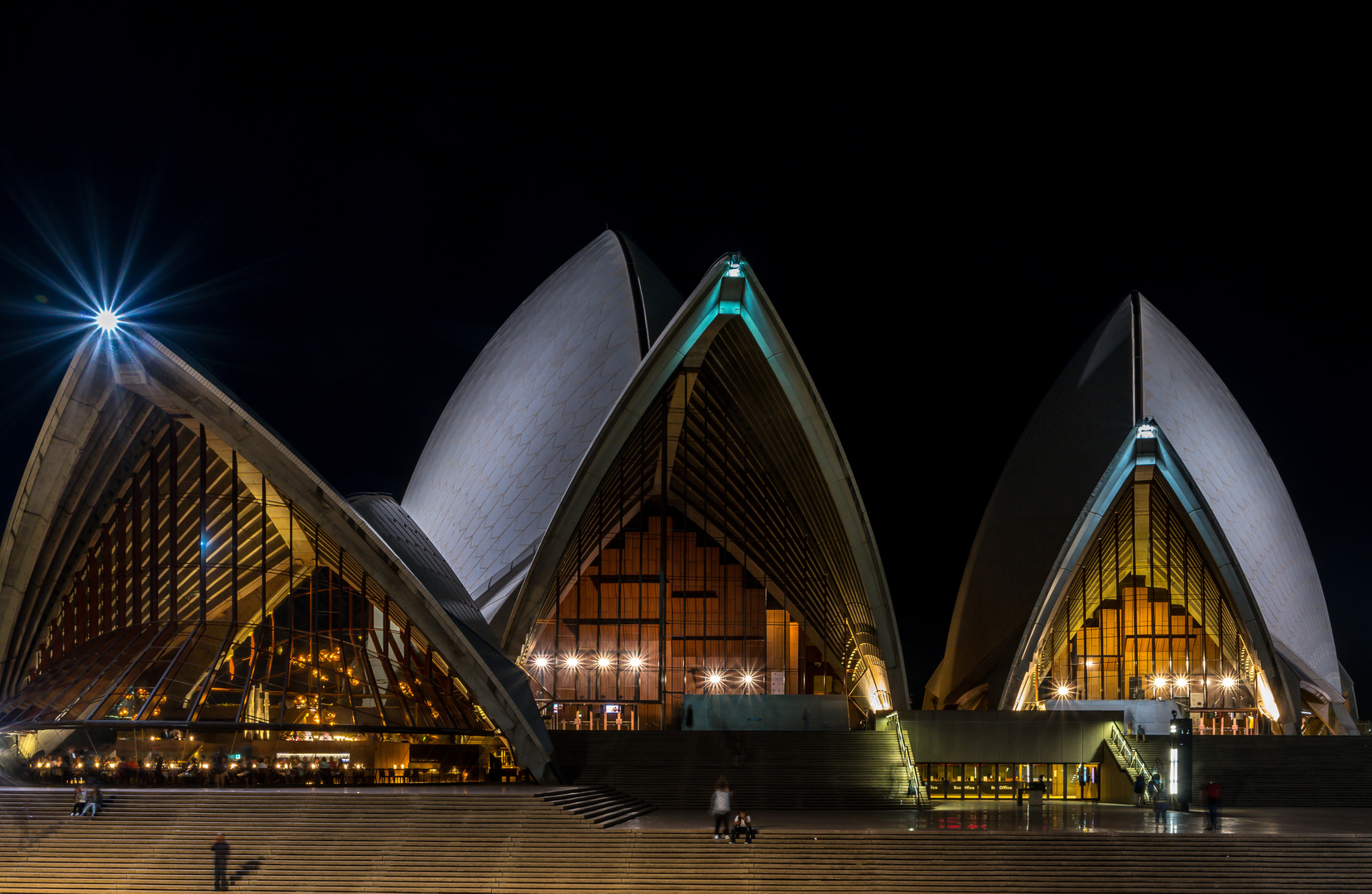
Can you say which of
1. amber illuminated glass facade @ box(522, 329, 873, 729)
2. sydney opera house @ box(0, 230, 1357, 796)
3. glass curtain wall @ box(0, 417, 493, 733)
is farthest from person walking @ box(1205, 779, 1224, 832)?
amber illuminated glass facade @ box(522, 329, 873, 729)

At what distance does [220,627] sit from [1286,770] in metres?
20.9

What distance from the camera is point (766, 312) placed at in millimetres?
26891

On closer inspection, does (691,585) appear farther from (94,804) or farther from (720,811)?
(94,804)

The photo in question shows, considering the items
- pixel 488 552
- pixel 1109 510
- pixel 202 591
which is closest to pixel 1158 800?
pixel 1109 510

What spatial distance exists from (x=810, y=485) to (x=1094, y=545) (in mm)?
9503

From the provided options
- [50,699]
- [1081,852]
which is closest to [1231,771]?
[1081,852]

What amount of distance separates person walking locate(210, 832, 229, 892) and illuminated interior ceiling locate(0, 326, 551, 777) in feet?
18.1

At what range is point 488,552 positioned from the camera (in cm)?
3094

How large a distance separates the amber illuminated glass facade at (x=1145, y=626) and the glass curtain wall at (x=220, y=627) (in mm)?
19017

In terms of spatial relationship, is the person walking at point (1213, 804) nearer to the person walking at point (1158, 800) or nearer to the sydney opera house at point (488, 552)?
the person walking at point (1158, 800)

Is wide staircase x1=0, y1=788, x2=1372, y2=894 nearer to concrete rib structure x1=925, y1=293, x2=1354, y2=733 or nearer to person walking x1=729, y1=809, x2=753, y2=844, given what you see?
person walking x1=729, y1=809, x2=753, y2=844

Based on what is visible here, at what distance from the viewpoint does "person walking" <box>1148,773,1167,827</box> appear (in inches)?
783

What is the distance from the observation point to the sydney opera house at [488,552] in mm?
22312

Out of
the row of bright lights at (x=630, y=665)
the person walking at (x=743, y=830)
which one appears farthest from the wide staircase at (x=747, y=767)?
the row of bright lights at (x=630, y=665)
